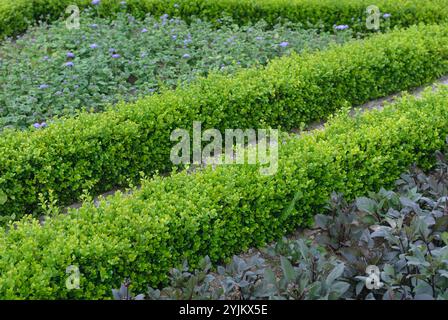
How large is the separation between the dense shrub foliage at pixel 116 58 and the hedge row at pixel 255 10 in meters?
0.35

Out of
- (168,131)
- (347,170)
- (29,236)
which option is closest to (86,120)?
(168,131)

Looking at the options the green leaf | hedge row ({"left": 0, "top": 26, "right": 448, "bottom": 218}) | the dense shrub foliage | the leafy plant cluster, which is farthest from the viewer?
the dense shrub foliage

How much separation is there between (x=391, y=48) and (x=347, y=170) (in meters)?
2.99

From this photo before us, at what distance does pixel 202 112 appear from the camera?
21.4ft

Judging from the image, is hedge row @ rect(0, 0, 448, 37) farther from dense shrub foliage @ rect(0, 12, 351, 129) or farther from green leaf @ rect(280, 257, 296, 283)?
green leaf @ rect(280, 257, 296, 283)

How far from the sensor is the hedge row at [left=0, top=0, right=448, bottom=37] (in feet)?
30.6

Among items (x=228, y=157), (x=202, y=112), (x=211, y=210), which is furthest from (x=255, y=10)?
(x=211, y=210)

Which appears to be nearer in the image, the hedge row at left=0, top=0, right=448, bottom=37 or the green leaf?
the green leaf

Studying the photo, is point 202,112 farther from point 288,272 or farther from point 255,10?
point 255,10

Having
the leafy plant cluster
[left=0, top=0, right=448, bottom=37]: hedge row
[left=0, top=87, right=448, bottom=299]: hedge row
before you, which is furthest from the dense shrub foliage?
the leafy plant cluster

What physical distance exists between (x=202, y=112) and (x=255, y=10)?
12.5 ft

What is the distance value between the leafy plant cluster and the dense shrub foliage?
3.04m

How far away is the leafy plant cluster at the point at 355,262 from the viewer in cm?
373
